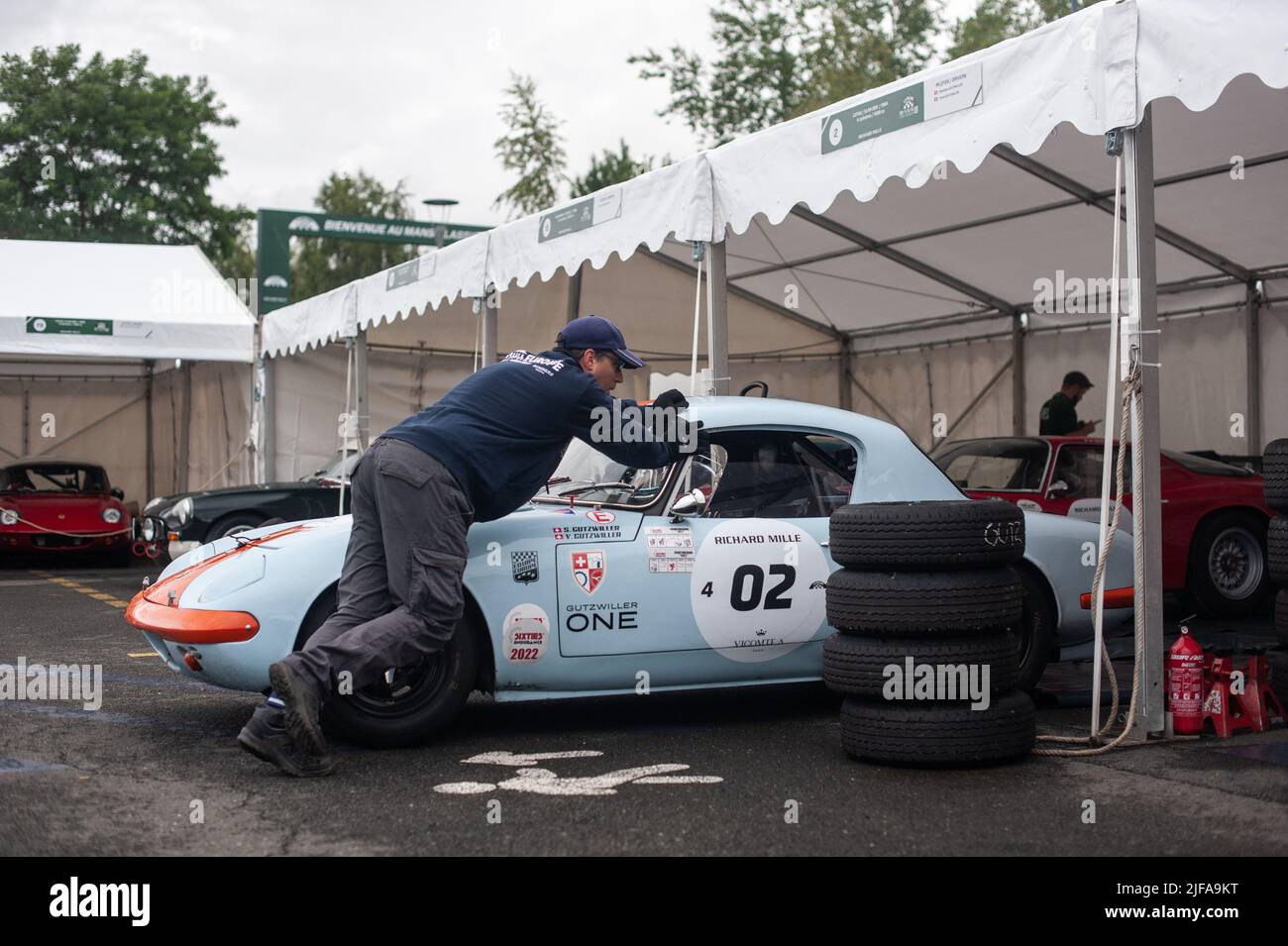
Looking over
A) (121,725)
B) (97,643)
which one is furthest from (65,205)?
(121,725)

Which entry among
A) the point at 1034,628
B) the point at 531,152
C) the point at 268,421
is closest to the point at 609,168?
the point at 531,152

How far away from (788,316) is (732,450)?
34.1 ft

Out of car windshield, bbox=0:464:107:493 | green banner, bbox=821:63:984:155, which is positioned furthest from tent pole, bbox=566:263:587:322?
green banner, bbox=821:63:984:155

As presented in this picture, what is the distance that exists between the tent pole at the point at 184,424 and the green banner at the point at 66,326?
4134 millimetres

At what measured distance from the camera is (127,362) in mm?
21672

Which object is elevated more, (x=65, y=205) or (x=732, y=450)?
(x=65, y=205)

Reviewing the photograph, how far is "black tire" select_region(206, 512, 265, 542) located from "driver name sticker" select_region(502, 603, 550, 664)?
26.1 ft

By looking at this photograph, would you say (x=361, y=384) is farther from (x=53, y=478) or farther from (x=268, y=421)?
(x=53, y=478)

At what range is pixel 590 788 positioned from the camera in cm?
455

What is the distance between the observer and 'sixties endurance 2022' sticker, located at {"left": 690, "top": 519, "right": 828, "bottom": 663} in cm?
555

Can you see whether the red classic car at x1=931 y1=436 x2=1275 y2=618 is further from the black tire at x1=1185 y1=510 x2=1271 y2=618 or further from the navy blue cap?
the navy blue cap

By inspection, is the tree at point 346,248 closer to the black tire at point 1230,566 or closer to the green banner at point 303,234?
the green banner at point 303,234

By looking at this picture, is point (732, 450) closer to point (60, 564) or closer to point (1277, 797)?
point (1277, 797)

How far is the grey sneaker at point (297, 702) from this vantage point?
4.53 metres
